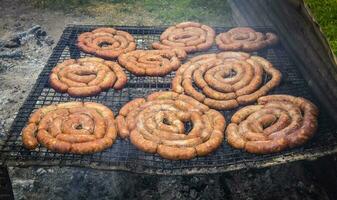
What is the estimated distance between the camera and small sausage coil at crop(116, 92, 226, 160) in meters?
5.06

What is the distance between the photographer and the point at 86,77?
21.3ft

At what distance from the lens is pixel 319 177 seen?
259 inches

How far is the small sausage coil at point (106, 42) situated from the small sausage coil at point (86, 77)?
12.1 inches

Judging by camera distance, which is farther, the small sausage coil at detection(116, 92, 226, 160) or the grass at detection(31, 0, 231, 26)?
the grass at detection(31, 0, 231, 26)

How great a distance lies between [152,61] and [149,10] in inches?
255

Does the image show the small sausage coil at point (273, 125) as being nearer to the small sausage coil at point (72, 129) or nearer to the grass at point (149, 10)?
the small sausage coil at point (72, 129)

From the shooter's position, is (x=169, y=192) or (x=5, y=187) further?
(x=169, y=192)

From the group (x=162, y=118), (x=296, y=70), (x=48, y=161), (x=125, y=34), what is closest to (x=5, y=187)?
(x=48, y=161)

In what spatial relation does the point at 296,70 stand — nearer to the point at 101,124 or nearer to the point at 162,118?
the point at 162,118

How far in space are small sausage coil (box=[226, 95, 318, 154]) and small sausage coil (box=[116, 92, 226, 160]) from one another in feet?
0.95

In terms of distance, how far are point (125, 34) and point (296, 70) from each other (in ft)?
12.1

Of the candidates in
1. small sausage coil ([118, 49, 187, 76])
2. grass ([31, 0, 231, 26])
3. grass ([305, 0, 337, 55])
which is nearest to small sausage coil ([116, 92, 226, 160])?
small sausage coil ([118, 49, 187, 76])

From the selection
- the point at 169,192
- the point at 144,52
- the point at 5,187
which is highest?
the point at 144,52

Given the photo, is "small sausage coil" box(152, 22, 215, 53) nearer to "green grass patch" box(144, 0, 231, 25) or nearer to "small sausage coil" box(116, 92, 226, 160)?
"small sausage coil" box(116, 92, 226, 160)
